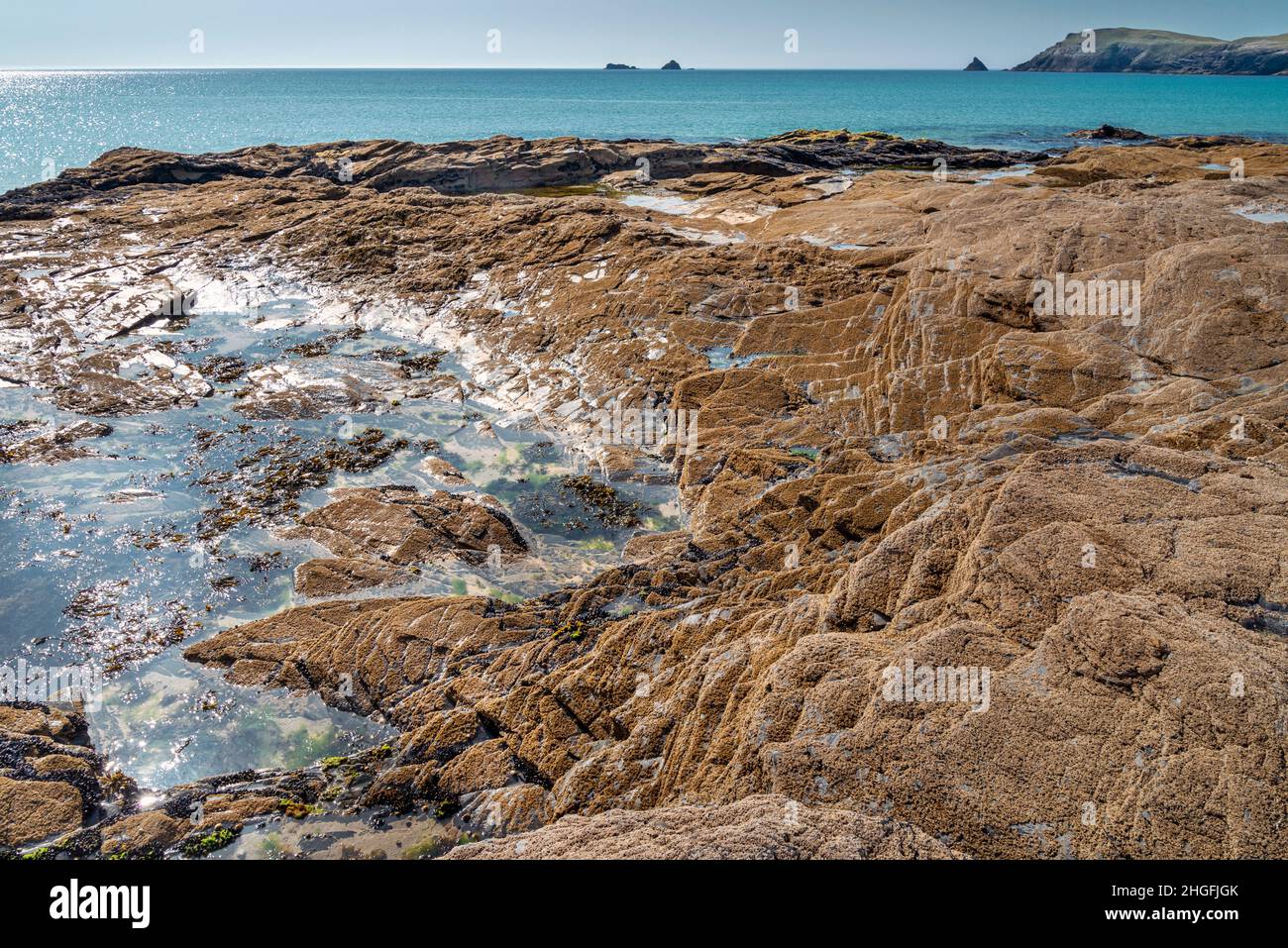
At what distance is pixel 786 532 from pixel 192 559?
1555 centimetres

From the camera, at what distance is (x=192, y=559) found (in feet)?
63.1

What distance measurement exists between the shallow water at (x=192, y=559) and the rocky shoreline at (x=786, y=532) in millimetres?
671

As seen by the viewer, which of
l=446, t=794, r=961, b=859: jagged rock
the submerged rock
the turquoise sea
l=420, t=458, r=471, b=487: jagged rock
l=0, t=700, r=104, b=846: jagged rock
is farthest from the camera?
the turquoise sea

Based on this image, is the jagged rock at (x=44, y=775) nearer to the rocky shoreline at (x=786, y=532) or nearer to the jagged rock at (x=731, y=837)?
the rocky shoreline at (x=786, y=532)

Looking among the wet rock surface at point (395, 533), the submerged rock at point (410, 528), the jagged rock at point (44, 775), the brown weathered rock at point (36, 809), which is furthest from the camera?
the submerged rock at point (410, 528)

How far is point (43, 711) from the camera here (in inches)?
568

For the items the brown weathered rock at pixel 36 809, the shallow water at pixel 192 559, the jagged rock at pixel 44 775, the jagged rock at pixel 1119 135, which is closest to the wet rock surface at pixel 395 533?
the shallow water at pixel 192 559

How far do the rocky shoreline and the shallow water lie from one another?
26.4 inches

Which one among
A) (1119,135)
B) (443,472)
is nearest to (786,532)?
(443,472)

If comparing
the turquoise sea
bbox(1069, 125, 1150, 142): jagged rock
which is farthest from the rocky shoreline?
the turquoise sea

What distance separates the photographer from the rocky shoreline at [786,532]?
797 cm

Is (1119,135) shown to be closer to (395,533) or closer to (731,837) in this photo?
(395,533)

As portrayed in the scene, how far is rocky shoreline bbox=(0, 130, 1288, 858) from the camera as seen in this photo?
7973 mm

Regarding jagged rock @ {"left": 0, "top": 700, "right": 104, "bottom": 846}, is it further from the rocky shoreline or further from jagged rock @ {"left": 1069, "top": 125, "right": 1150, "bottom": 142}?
jagged rock @ {"left": 1069, "top": 125, "right": 1150, "bottom": 142}
